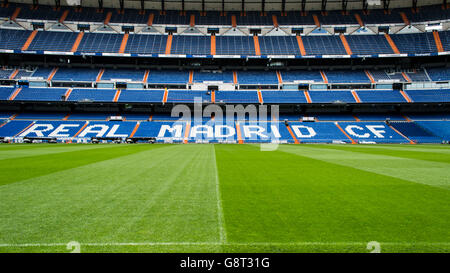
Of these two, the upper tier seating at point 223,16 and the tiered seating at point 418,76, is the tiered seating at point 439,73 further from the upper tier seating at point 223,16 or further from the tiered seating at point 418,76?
the upper tier seating at point 223,16

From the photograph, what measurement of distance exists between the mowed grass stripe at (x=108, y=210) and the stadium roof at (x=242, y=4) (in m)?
55.1

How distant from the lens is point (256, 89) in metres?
45.5

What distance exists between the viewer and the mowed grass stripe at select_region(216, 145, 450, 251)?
307 centimetres

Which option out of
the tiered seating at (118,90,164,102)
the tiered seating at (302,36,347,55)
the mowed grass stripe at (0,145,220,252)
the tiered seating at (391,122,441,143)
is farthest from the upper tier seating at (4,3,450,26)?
the mowed grass stripe at (0,145,220,252)

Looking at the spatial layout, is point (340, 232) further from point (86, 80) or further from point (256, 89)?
point (86, 80)

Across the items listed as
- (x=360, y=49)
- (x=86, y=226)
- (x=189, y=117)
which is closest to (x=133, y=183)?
(x=86, y=226)

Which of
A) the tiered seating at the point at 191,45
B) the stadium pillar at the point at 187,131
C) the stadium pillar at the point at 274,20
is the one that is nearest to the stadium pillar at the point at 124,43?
the tiered seating at the point at 191,45

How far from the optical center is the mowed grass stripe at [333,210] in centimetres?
307

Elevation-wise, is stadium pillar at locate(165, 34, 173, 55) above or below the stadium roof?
below

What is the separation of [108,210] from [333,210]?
3.82 m

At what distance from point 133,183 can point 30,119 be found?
42.2 metres

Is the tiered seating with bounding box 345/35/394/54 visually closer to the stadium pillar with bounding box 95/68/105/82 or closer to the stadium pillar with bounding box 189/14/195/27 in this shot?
the stadium pillar with bounding box 189/14/195/27

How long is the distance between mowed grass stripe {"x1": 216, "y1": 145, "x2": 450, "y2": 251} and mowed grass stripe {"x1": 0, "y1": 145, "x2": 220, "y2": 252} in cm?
51
